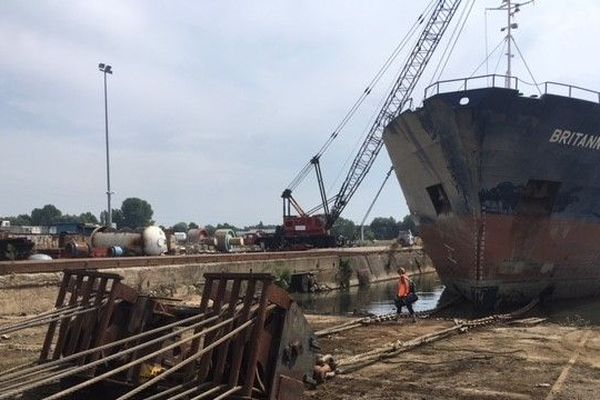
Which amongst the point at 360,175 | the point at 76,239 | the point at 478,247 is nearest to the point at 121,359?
the point at 478,247

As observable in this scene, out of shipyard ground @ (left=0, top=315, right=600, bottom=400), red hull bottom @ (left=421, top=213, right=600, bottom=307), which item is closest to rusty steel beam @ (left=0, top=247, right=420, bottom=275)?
shipyard ground @ (left=0, top=315, right=600, bottom=400)

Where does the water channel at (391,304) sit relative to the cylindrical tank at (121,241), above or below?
below

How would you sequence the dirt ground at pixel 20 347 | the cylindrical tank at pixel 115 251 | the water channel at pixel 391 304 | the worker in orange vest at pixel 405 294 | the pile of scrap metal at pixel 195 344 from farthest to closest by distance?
1. the cylindrical tank at pixel 115 251
2. the water channel at pixel 391 304
3. the worker in orange vest at pixel 405 294
4. the dirt ground at pixel 20 347
5. the pile of scrap metal at pixel 195 344

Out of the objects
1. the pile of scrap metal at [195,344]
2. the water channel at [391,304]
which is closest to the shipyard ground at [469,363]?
the pile of scrap metal at [195,344]

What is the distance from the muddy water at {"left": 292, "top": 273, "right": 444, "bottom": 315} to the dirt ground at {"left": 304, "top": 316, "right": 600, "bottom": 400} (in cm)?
803

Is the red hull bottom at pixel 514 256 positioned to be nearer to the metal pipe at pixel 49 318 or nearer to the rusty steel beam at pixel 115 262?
the rusty steel beam at pixel 115 262

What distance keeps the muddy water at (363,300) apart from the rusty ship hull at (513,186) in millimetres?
3564

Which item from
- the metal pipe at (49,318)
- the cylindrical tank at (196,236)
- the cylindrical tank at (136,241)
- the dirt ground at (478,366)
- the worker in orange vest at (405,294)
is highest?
the cylindrical tank at (196,236)

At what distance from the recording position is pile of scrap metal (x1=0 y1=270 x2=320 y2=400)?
17.5 ft

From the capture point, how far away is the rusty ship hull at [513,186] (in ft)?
52.2

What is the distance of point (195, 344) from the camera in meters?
5.75

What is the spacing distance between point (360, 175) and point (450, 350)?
123ft

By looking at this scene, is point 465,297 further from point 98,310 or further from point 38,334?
point 98,310

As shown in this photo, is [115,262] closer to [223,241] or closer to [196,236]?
[223,241]
